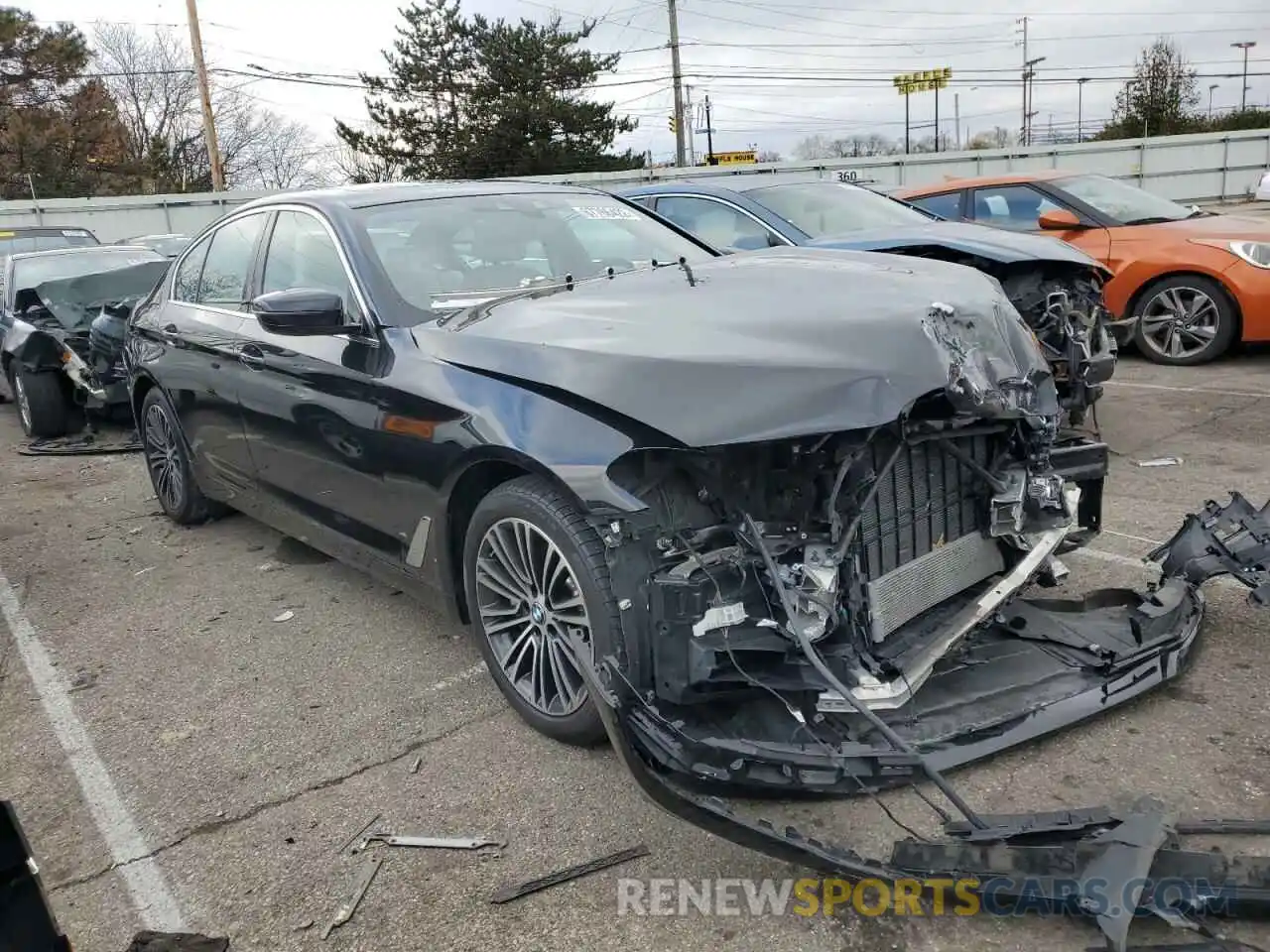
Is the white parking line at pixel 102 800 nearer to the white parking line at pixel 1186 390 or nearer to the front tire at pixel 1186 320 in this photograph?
the white parking line at pixel 1186 390

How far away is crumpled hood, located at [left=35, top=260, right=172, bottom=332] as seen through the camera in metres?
8.45

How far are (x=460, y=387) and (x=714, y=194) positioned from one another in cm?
509

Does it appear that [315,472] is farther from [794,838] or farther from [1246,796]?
[1246,796]

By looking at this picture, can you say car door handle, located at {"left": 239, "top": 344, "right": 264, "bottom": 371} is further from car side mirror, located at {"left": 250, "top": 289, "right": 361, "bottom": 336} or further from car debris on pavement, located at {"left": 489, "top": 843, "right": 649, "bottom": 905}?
car debris on pavement, located at {"left": 489, "top": 843, "right": 649, "bottom": 905}

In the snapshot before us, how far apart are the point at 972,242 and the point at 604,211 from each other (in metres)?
2.90

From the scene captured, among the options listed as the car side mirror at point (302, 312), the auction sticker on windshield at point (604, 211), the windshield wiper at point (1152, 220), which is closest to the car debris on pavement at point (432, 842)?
the car side mirror at point (302, 312)

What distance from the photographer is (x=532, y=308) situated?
10.5ft

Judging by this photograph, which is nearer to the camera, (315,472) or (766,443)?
(766,443)

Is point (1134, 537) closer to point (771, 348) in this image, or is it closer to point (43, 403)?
point (771, 348)

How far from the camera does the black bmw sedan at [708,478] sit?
8.39 ft

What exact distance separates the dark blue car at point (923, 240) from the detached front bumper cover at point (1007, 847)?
3.50 m

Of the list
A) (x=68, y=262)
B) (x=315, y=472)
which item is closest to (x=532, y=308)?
(x=315, y=472)

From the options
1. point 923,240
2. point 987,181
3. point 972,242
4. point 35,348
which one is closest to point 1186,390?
point 972,242

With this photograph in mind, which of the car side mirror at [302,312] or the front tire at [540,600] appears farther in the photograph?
the car side mirror at [302,312]
